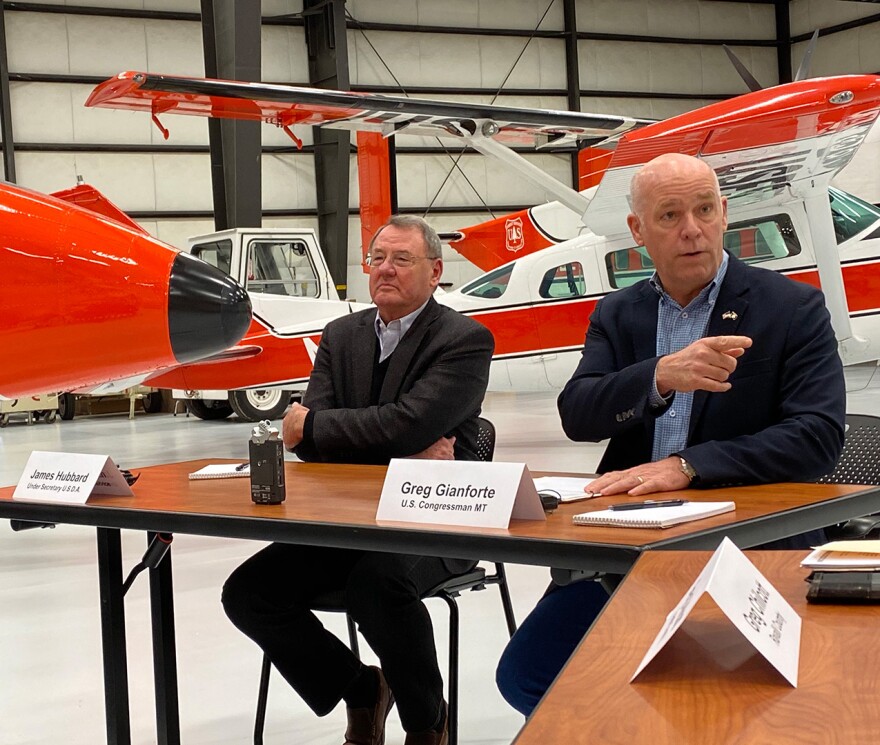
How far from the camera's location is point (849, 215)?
7453 mm

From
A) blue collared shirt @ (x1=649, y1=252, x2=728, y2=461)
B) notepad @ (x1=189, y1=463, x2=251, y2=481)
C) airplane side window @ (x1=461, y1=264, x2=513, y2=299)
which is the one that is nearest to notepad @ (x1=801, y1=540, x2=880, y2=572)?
blue collared shirt @ (x1=649, y1=252, x2=728, y2=461)

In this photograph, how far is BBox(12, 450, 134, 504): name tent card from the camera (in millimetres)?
2389

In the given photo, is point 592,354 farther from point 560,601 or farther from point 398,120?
point 398,120

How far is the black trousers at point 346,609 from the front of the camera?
7.76ft

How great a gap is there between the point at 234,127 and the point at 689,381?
11.3m

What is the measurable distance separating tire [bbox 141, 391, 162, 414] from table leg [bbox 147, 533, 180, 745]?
1298 cm

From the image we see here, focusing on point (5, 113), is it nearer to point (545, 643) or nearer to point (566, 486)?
point (566, 486)

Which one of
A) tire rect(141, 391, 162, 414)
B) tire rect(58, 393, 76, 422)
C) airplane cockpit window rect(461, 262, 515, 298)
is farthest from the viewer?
tire rect(141, 391, 162, 414)

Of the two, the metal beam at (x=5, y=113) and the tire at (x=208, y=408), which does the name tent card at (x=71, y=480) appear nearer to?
the tire at (x=208, y=408)

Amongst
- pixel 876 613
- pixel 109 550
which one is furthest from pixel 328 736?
pixel 876 613

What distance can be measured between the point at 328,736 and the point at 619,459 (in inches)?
43.8

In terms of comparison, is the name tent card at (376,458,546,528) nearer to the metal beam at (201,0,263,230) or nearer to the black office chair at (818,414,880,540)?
the black office chair at (818,414,880,540)

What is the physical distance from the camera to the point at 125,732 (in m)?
2.45

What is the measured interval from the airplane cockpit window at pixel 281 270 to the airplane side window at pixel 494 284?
4153 mm
